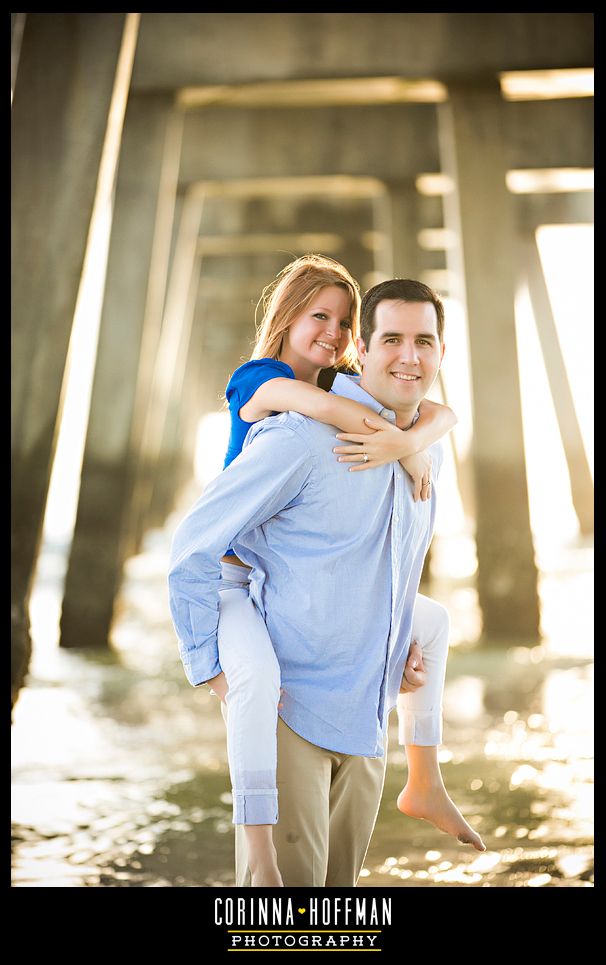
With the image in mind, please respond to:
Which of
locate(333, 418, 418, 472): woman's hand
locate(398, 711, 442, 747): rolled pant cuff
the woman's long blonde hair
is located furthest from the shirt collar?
locate(398, 711, 442, 747): rolled pant cuff

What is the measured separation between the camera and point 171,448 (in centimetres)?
3400

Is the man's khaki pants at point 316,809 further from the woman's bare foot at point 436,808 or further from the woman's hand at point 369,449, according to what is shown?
the woman's hand at point 369,449

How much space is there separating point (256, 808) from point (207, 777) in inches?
145

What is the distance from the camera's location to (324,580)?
2863 mm

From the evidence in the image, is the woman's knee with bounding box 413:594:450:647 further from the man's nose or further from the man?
the man's nose

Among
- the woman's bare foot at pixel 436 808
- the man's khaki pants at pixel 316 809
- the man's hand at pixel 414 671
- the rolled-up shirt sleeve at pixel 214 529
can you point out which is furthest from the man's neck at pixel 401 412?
the woman's bare foot at pixel 436 808

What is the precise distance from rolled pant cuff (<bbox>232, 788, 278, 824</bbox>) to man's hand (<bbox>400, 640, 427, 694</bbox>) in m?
0.64

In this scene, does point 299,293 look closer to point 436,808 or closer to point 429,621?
point 429,621

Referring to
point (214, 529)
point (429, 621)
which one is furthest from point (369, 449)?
point (429, 621)

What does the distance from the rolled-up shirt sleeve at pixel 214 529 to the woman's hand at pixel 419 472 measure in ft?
1.08

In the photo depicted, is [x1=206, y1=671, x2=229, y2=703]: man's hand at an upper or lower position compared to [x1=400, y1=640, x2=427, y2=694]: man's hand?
lower

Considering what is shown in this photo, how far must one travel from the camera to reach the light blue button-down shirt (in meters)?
2.84

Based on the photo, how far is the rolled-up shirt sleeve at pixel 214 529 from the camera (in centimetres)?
282
